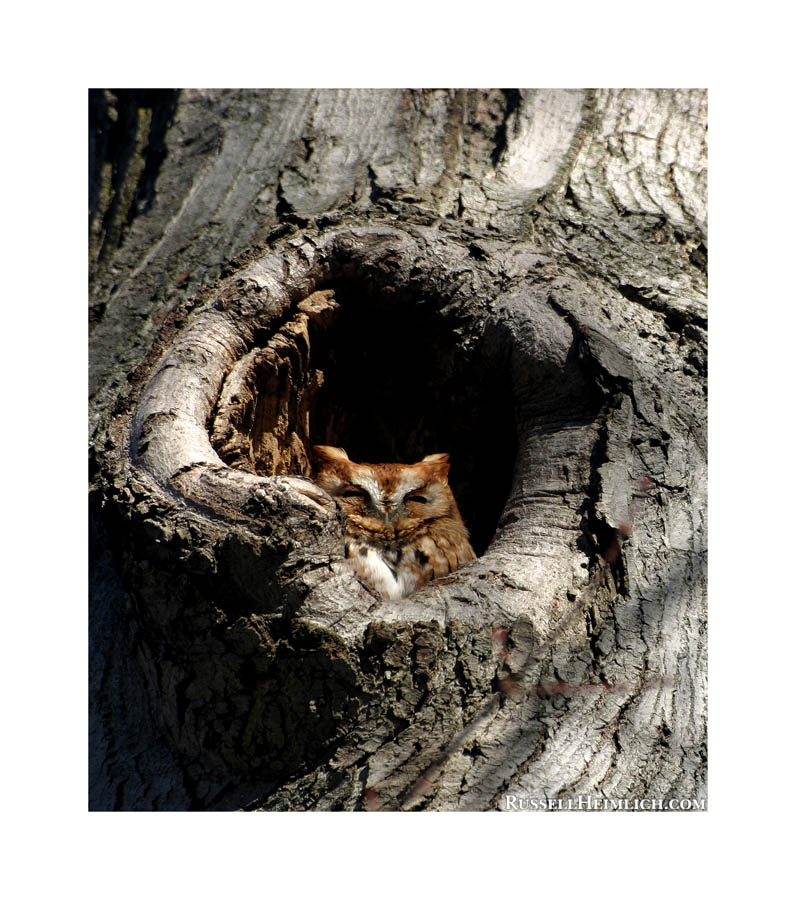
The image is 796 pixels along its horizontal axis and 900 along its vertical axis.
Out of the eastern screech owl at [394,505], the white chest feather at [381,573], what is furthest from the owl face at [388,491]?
the white chest feather at [381,573]

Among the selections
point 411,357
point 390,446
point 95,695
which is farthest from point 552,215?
point 95,695

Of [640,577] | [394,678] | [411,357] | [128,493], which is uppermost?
[411,357]

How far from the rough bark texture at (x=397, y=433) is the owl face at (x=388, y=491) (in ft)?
0.21

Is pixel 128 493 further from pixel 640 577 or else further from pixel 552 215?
pixel 552 215

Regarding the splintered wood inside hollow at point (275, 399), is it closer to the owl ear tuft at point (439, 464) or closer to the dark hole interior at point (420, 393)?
the dark hole interior at point (420, 393)

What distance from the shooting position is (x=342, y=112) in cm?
206

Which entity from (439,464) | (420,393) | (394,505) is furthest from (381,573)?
(420,393)

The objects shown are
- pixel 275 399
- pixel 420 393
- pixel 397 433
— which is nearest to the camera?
pixel 275 399

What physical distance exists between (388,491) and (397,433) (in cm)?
19

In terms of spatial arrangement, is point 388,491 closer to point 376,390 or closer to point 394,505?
point 394,505

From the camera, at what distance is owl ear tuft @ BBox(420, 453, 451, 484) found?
84.7 inches

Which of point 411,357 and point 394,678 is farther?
point 411,357

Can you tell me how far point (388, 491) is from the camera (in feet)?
7.07

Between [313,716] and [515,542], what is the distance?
19.9 inches
